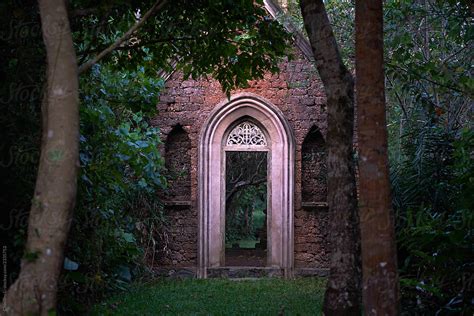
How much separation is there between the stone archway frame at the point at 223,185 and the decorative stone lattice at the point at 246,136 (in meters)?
0.30

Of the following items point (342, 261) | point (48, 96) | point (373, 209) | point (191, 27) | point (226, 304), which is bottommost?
point (226, 304)

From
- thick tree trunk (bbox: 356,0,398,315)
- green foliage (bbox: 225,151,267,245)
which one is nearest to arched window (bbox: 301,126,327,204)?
green foliage (bbox: 225,151,267,245)

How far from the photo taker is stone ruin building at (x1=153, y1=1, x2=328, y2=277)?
1379cm

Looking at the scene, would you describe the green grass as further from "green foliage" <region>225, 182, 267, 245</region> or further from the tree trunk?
"green foliage" <region>225, 182, 267, 245</region>

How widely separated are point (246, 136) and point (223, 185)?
3.58 feet

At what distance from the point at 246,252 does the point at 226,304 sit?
30.5 feet

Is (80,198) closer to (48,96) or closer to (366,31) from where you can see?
(48,96)

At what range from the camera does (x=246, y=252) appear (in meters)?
19.0

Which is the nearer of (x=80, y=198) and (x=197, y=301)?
(x=80, y=198)

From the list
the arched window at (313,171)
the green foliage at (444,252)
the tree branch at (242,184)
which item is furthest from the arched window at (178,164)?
the tree branch at (242,184)

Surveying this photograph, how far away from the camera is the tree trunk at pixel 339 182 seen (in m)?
6.14

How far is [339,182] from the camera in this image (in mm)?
6215

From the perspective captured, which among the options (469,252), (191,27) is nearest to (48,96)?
(191,27)

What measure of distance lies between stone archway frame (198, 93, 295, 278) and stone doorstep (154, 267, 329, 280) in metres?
0.13
